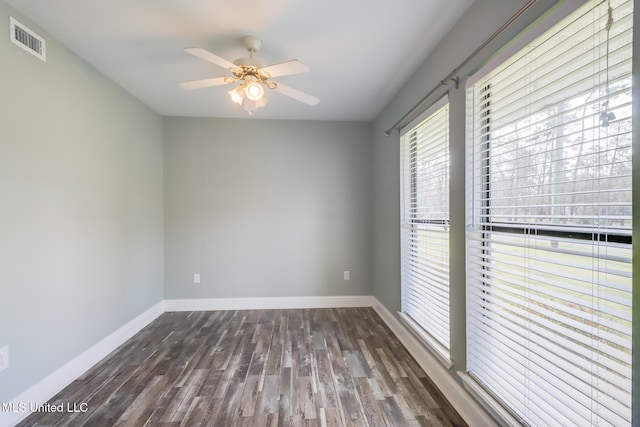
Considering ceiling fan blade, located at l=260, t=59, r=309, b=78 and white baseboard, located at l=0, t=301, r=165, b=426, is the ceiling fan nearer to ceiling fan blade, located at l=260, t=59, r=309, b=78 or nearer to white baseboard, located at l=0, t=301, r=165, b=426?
ceiling fan blade, located at l=260, t=59, r=309, b=78

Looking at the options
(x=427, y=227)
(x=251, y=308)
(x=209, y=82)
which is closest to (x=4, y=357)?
(x=209, y=82)

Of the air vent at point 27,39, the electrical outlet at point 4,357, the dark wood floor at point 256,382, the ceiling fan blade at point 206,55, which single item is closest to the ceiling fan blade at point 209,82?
the ceiling fan blade at point 206,55

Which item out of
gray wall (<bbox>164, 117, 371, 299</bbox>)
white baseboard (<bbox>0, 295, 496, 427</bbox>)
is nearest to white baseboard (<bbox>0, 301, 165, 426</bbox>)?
white baseboard (<bbox>0, 295, 496, 427</bbox>)

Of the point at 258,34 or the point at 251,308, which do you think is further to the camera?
the point at 251,308

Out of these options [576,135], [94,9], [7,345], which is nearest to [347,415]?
[576,135]

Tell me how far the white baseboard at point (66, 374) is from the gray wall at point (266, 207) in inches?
32.0

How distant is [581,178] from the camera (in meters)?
1.03

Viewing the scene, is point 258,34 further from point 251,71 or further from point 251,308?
point 251,308

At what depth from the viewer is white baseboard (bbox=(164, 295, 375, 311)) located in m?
3.51

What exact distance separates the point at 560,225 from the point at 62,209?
117 inches

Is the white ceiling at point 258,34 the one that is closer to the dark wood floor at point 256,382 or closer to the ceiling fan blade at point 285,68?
the ceiling fan blade at point 285,68

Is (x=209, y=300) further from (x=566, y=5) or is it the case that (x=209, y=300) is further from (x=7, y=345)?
(x=566, y=5)

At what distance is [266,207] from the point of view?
360 cm

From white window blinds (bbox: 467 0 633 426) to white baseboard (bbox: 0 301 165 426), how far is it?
2724 millimetres
